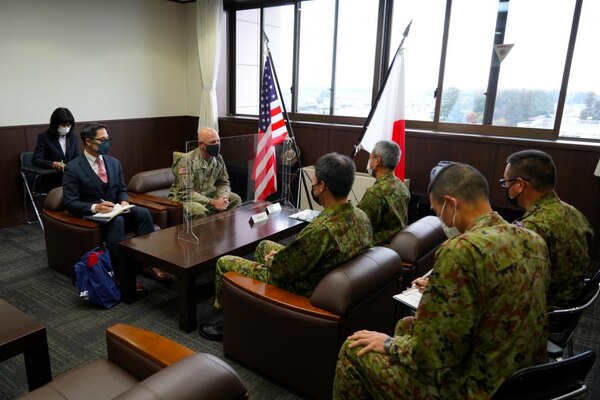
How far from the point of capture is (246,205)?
363cm

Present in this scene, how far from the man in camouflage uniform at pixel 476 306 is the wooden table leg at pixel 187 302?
1.48 metres

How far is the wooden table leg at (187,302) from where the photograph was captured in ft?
8.05

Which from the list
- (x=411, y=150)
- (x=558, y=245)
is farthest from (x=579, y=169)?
(x=558, y=245)

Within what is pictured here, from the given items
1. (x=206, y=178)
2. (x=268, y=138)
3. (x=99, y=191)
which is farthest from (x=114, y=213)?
(x=268, y=138)

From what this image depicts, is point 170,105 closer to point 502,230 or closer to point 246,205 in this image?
point 246,205

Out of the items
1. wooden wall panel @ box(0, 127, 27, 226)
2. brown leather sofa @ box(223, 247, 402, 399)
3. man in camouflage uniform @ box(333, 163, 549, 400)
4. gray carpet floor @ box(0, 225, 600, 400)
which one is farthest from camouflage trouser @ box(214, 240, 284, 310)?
wooden wall panel @ box(0, 127, 27, 226)

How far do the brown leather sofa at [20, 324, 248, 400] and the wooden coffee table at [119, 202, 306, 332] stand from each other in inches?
35.7

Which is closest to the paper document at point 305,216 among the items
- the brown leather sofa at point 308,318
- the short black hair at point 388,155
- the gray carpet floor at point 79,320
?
the short black hair at point 388,155

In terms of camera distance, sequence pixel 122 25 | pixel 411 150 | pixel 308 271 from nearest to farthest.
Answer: pixel 308 271, pixel 411 150, pixel 122 25

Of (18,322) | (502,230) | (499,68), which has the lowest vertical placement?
(18,322)

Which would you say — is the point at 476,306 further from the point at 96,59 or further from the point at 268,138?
the point at 96,59

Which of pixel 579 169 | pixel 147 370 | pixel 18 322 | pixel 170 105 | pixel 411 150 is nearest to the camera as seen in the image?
pixel 147 370

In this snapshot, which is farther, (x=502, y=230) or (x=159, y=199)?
(x=159, y=199)

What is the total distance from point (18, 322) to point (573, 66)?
14.4ft
